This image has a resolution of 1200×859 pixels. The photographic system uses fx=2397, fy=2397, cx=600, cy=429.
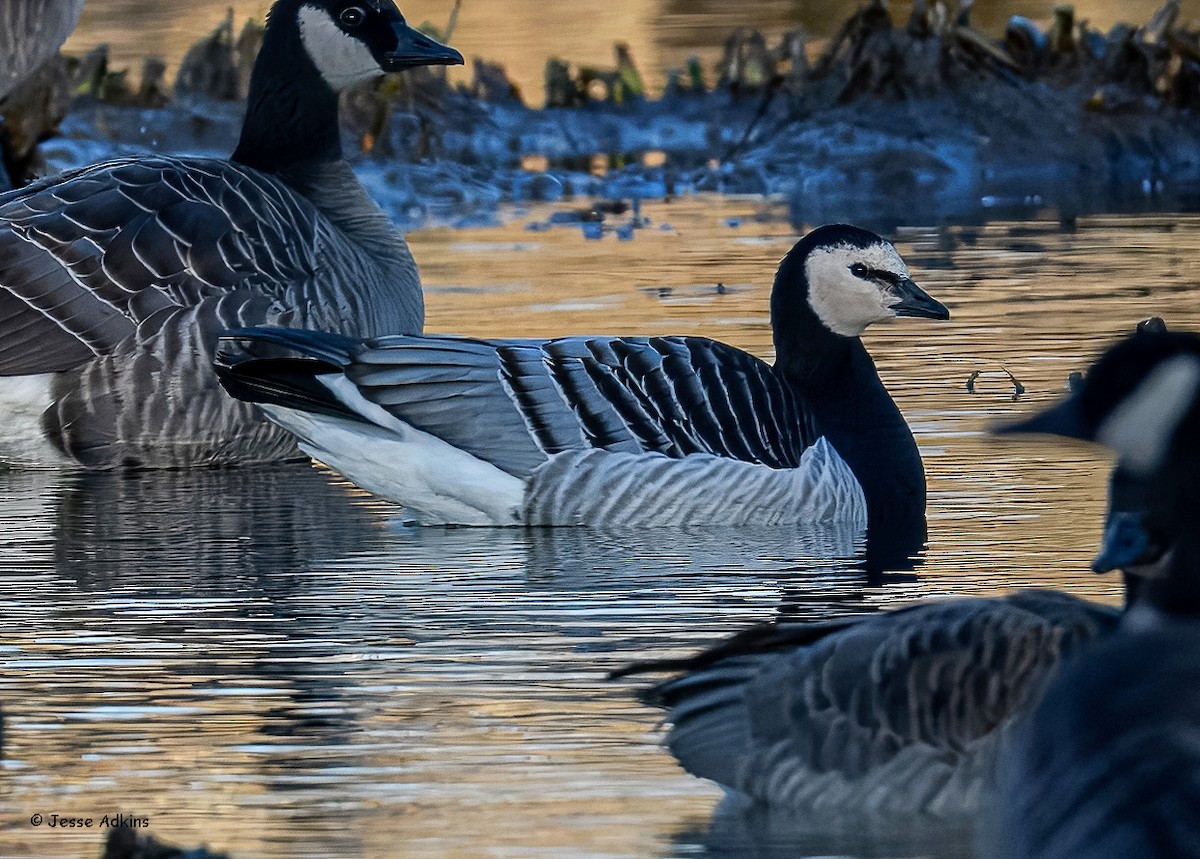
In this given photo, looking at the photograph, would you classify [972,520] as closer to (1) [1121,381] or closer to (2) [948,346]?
(2) [948,346]

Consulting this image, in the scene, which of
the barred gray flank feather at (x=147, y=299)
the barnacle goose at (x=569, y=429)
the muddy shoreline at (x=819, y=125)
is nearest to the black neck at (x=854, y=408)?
the barnacle goose at (x=569, y=429)

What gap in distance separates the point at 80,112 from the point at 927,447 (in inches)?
428

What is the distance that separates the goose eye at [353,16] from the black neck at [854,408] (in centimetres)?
318

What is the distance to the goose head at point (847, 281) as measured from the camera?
28.9 ft

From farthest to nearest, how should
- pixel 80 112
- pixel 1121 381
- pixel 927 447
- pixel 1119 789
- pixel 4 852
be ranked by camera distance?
pixel 80 112
pixel 927 447
pixel 4 852
pixel 1121 381
pixel 1119 789

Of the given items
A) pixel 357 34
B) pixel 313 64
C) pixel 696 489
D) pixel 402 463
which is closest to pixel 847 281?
pixel 696 489

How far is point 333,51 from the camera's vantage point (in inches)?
444

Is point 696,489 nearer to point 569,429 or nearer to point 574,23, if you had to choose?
point 569,429

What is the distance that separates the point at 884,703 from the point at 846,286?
4.21 metres

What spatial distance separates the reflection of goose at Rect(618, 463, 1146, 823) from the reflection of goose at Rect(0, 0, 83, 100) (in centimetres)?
718

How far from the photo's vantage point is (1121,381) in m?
3.74

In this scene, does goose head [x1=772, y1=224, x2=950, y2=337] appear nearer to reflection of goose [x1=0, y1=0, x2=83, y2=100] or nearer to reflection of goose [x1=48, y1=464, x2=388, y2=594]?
reflection of goose [x1=48, y1=464, x2=388, y2=594]

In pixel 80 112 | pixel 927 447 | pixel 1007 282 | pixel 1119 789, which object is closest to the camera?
pixel 1119 789

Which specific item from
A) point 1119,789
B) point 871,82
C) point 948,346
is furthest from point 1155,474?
point 871,82
